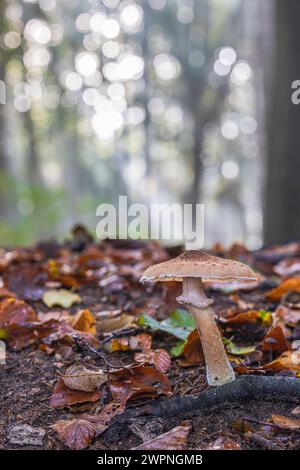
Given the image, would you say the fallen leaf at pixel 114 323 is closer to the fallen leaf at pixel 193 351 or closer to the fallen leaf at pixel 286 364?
the fallen leaf at pixel 193 351

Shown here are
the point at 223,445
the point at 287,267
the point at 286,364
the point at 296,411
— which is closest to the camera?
the point at 223,445

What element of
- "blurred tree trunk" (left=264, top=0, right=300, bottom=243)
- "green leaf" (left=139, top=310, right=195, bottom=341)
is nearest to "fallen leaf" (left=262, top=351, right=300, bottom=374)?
"green leaf" (left=139, top=310, right=195, bottom=341)

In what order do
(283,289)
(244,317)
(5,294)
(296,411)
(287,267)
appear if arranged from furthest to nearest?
(287,267) → (283,289) → (5,294) → (244,317) → (296,411)

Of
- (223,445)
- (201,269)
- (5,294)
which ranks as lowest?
(223,445)

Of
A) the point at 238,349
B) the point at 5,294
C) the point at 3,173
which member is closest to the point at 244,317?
the point at 238,349

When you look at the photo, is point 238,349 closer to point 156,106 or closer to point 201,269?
point 201,269

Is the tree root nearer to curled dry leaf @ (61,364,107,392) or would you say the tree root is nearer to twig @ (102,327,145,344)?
curled dry leaf @ (61,364,107,392)
